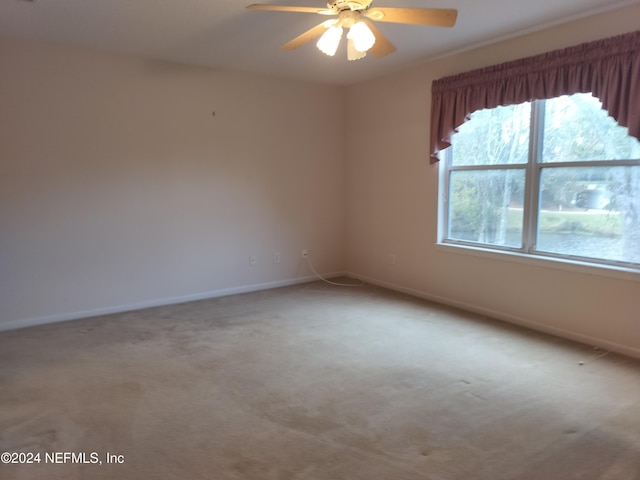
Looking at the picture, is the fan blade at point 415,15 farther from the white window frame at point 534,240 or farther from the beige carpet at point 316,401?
the beige carpet at point 316,401

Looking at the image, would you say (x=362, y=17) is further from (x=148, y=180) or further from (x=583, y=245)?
(x=148, y=180)

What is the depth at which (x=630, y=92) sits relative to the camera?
3.00m

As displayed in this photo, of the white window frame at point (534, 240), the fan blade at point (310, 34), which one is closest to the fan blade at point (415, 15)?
the fan blade at point (310, 34)

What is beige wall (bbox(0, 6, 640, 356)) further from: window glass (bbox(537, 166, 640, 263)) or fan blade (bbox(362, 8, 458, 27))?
fan blade (bbox(362, 8, 458, 27))

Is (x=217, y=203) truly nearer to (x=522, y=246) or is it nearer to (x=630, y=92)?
(x=522, y=246)

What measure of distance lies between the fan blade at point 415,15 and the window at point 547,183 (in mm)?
1630

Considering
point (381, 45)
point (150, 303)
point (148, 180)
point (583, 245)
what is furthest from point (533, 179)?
point (150, 303)

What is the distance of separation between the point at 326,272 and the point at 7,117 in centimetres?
373

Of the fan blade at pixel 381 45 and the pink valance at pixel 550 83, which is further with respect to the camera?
the pink valance at pixel 550 83

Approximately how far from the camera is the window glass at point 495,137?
385 cm

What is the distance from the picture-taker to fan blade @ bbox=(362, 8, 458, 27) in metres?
2.38

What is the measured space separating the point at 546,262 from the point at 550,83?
1.44 metres

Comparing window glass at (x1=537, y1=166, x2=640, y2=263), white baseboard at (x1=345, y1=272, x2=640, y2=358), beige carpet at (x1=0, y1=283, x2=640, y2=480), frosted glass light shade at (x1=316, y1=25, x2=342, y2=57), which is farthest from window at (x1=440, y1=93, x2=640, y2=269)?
frosted glass light shade at (x1=316, y1=25, x2=342, y2=57)

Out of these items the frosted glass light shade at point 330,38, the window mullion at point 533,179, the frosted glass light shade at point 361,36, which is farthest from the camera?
the window mullion at point 533,179
